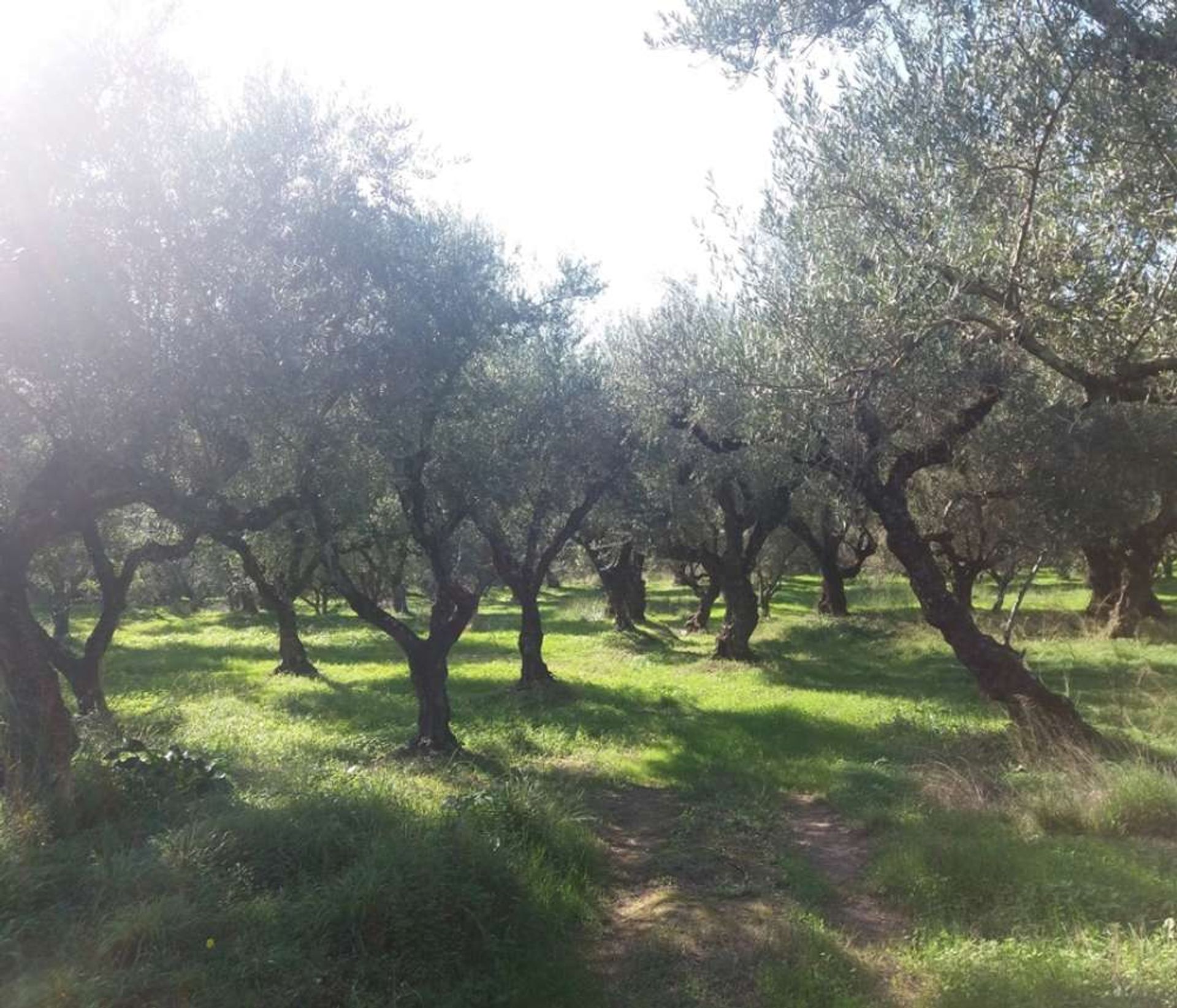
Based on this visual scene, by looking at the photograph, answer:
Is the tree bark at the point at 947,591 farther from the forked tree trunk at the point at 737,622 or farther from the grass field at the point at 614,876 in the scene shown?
the forked tree trunk at the point at 737,622

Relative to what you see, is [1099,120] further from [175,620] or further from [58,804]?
[175,620]

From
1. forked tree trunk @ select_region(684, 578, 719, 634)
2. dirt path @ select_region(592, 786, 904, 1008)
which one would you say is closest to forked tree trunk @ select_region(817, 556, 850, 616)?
forked tree trunk @ select_region(684, 578, 719, 634)

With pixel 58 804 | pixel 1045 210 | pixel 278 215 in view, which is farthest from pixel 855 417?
pixel 58 804

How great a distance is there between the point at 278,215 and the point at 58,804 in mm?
5268

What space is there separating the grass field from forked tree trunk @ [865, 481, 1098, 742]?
589 mm

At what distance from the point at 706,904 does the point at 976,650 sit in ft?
18.8

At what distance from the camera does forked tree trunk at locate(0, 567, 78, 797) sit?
7469 mm

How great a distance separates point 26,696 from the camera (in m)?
7.87

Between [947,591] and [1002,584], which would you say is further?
[1002,584]

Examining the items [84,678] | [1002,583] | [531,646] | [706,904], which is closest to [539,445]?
[531,646]

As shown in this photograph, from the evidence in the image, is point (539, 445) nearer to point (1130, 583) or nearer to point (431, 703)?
point (431, 703)

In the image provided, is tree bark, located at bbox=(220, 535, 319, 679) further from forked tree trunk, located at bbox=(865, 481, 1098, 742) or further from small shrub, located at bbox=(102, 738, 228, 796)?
forked tree trunk, located at bbox=(865, 481, 1098, 742)

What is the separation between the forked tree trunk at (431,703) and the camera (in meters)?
12.1

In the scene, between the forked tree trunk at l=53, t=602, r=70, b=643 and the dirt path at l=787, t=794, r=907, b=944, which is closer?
the dirt path at l=787, t=794, r=907, b=944
